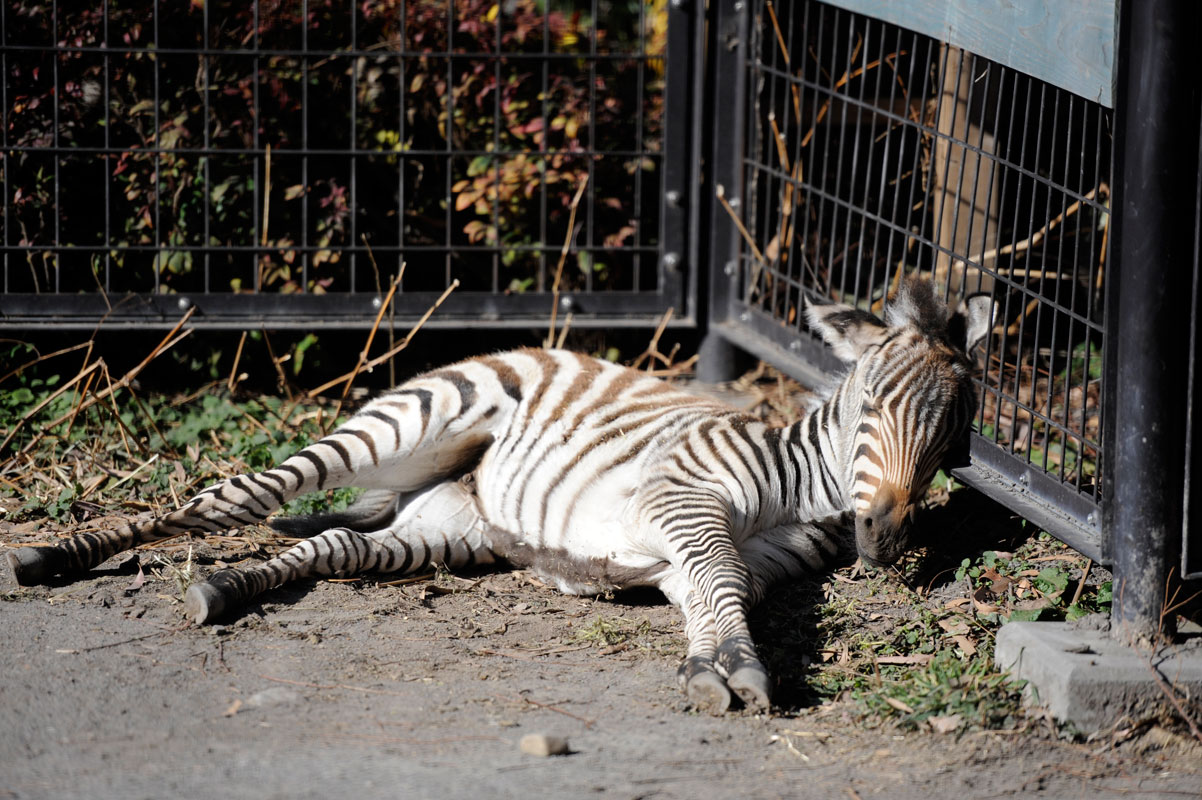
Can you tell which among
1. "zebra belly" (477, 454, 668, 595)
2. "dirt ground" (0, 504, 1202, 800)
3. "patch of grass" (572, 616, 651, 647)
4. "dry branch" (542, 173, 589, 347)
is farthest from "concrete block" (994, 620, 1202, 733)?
"dry branch" (542, 173, 589, 347)

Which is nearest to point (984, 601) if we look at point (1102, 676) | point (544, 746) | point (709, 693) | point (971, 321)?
point (1102, 676)

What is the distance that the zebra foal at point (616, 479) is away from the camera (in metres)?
4.24

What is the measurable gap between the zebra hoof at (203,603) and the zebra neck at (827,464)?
204cm

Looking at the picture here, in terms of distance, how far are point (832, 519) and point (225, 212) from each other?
3.79 meters

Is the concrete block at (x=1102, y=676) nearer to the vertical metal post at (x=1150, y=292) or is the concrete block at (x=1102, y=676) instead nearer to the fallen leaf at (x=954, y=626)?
the vertical metal post at (x=1150, y=292)

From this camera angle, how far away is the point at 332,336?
7012mm

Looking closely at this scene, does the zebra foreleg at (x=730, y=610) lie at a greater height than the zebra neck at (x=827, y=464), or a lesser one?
lesser

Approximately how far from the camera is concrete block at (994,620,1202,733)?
133 inches

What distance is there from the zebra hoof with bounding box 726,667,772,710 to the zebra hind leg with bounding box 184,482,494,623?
1590mm

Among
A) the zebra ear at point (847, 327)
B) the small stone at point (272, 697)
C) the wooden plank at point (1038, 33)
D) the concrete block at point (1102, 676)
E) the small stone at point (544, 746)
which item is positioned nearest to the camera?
the small stone at point (544, 746)

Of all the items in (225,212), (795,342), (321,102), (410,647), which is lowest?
(410,647)

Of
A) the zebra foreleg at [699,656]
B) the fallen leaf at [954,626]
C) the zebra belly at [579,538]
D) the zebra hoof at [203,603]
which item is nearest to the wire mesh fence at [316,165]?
the zebra belly at [579,538]

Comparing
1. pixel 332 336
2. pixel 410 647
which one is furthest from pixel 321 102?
pixel 410 647

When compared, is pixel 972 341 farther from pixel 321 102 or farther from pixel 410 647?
pixel 321 102
